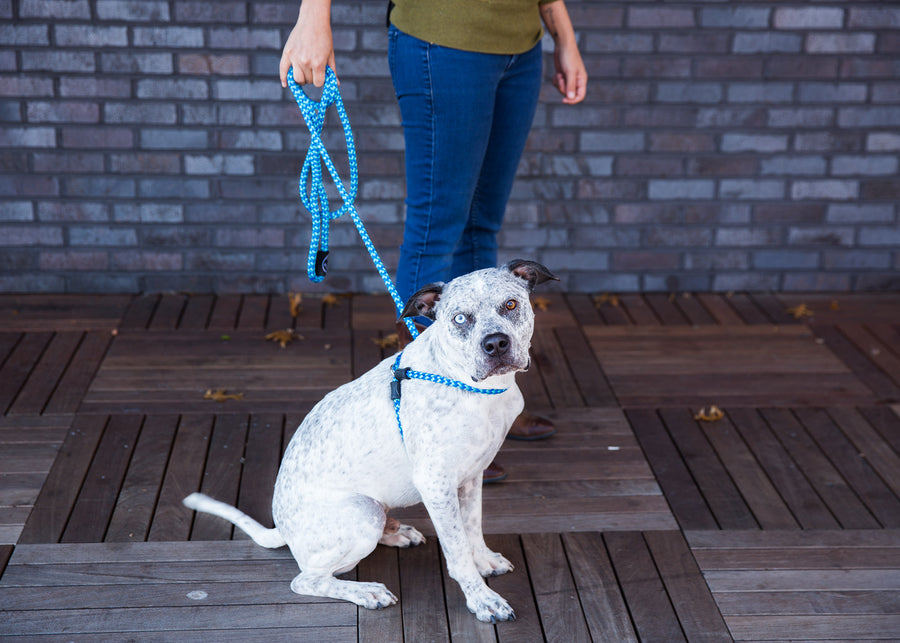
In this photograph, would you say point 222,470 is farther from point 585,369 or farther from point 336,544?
point 585,369

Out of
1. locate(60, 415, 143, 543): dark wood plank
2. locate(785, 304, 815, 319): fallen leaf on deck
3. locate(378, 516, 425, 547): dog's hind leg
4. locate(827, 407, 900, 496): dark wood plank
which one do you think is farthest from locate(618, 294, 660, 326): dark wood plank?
locate(60, 415, 143, 543): dark wood plank

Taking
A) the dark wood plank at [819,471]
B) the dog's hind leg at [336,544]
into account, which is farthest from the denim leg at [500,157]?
the dark wood plank at [819,471]

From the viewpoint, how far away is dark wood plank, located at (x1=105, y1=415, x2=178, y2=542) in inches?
115

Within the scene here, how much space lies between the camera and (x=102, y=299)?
16.1ft

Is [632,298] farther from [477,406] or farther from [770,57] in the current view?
[477,406]

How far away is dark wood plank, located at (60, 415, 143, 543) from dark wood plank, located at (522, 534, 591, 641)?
1.32 meters

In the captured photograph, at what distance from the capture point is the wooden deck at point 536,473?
257 centimetres

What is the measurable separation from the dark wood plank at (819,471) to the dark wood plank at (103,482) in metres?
2.37

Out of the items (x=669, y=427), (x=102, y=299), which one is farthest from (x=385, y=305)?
(x=669, y=427)

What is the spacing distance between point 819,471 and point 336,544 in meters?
1.83

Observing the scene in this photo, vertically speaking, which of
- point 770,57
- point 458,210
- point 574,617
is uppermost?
point 770,57

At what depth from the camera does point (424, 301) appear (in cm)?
247

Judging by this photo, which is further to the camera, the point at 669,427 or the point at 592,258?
the point at 592,258

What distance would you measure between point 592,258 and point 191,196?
84.6 inches
